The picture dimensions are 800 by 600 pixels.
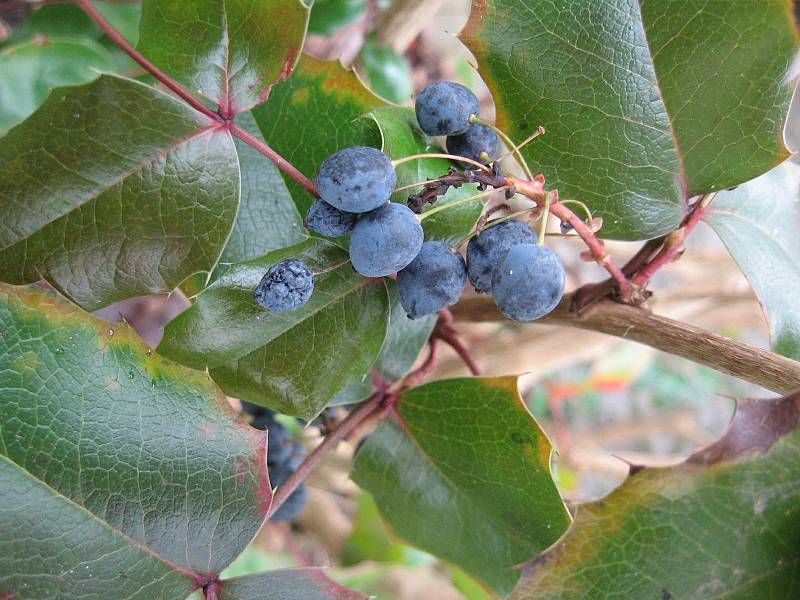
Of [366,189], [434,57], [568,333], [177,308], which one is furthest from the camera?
[434,57]

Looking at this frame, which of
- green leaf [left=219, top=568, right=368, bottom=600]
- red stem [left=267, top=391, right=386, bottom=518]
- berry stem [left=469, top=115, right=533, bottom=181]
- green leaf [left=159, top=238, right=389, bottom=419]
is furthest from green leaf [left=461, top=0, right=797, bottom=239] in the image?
green leaf [left=219, top=568, right=368, bottom=600]

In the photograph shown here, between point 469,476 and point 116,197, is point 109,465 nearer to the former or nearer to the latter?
point 116,197

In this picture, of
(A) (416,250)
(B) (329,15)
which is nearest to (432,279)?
(A) (416,250)

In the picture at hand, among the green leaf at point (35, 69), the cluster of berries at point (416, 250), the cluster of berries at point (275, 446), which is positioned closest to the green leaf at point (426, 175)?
the cluster of berries at point (416, 250)

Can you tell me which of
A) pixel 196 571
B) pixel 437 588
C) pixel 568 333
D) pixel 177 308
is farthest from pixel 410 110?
pixel 437 588

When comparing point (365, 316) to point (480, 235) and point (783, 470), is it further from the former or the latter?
point (783, 470)

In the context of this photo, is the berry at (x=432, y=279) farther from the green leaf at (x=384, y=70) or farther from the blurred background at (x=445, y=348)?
the green leaf at (x=384, y=70)

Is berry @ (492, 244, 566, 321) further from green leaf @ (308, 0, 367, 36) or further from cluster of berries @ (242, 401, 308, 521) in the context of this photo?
green leaf @ (308, 0, 367, 36)
